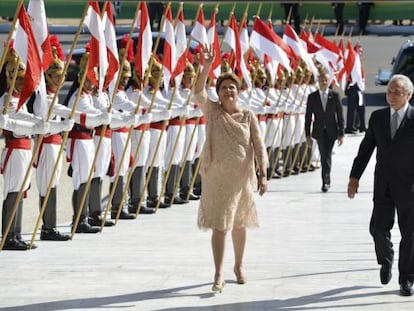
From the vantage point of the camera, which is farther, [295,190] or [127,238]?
[295,190]

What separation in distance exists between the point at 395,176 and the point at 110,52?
4111 mm

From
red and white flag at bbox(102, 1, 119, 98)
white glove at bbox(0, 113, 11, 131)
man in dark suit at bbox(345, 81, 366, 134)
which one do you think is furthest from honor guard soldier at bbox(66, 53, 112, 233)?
man in dark suit at bbox(345, 81, 366, 134)

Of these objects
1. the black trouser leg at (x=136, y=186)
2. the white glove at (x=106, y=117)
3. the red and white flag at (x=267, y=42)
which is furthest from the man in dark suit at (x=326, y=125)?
the white glove at (x=106, y=117)

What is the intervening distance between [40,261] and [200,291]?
193cm

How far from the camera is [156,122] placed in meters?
16.4

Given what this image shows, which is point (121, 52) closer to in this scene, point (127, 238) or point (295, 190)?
point (127, 238)

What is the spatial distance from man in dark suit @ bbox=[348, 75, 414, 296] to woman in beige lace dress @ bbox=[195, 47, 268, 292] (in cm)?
79

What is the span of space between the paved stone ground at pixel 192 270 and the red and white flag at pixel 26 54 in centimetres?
132

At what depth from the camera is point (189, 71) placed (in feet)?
55.9

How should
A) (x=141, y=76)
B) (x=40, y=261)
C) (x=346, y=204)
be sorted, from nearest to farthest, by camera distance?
1. (x=40, y=261)
2. (x=141, y=76)
3. (x=346, y=204)

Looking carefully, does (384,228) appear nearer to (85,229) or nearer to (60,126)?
(60,126)

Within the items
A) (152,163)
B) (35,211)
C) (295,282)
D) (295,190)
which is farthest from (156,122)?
(295,282)

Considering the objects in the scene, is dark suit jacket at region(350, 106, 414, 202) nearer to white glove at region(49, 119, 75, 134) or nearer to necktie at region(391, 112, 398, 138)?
necktie at region(391, 112, 398, 138)

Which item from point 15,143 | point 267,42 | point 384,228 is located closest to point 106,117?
point 15,143
